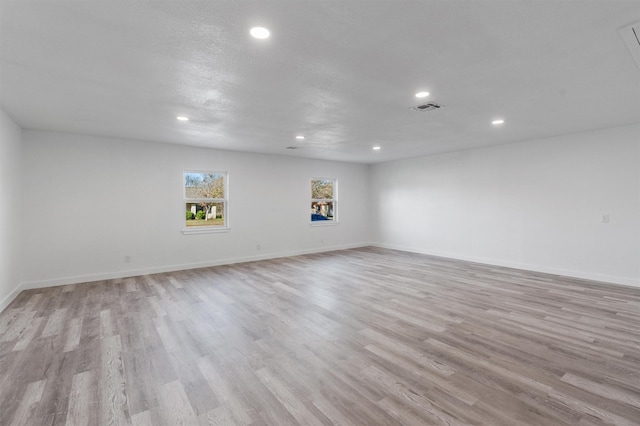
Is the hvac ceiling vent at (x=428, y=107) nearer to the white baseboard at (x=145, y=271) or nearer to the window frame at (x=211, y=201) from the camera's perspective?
the window frame at (x=211, y=201)

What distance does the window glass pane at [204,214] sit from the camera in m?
6.06

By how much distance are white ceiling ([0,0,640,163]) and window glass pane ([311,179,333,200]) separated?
3.57 meters

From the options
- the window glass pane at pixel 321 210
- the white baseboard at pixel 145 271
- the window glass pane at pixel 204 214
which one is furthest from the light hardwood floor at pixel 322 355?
the window glass pane at pixel 321 210

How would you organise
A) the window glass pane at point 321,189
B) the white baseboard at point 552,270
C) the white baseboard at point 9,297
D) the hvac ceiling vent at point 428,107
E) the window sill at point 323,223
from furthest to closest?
the window glass pane at point 321,189
the window sill at point 323,223
the white baseboard at point 552,270
the white baseboard at point 9,297
the hvac ceiling vent at point 428,107

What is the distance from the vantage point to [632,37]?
2.07 meters

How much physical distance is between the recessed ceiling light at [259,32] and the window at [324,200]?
19.3ft

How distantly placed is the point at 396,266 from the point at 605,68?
4.29 metres

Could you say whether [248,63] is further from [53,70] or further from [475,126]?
[475,126]

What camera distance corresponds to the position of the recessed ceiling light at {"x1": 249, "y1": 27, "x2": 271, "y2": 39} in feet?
6.43

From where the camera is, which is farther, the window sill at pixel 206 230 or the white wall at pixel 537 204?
the window sill at pixel 206 230

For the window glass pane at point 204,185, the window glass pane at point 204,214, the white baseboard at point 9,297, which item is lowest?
the white baseboard at point 9,297

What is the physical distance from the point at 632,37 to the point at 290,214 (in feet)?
20.4

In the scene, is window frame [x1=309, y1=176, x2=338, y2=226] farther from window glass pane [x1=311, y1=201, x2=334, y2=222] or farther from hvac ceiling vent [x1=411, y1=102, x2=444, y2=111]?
hvac ceiling vent [x1=411, y1=102, x2=444, y2=111]

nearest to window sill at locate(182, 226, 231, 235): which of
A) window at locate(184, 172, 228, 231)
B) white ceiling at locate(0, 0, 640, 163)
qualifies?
window at locate(184, 172, 228, 231)
